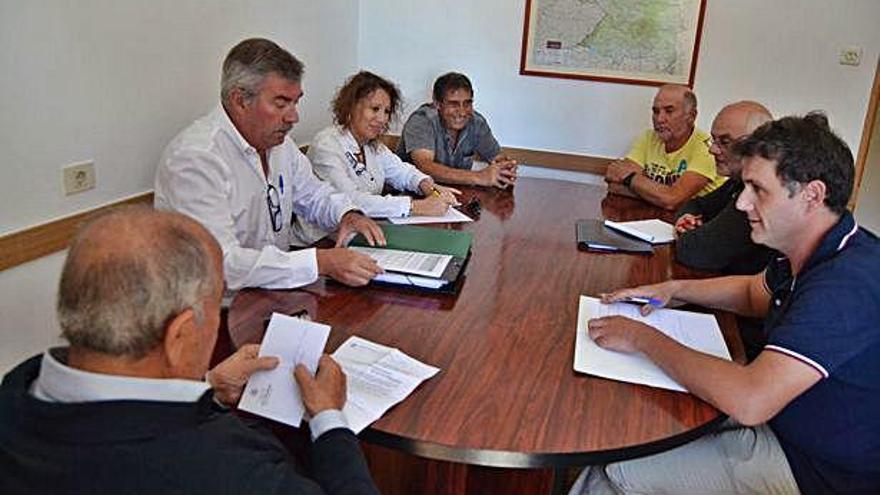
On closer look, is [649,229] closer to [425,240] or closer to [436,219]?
[436,219]

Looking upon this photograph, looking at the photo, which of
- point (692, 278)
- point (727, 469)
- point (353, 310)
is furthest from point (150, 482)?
point (692, 278)

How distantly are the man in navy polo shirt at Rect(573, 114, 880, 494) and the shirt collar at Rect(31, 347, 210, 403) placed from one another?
89 centimetres

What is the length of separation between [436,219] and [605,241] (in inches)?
21.8

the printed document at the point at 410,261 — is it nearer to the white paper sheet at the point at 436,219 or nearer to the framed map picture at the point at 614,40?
the white paper sheet at the point at 436,219

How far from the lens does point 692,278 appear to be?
2.00 meters

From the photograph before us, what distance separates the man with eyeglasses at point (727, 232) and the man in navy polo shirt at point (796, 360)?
37cm

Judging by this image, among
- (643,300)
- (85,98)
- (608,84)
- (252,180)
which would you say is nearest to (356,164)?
(252,180)

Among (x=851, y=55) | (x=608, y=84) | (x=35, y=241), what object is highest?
(x=851, y=55)

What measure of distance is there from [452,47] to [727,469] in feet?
10.7

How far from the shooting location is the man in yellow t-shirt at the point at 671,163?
2.75 m

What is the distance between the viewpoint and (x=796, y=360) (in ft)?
4.18

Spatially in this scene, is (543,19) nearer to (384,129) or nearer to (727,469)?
(384,129)

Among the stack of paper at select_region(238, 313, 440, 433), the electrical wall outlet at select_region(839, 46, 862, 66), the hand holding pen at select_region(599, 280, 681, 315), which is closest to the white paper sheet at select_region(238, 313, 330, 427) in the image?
the stack of paper at select_region(238, 313, 440, 433)

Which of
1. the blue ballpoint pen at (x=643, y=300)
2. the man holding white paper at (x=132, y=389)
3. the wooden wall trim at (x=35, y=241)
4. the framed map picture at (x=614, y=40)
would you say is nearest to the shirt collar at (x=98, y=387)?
the man holding white paper at (x=132, y=389)
